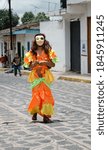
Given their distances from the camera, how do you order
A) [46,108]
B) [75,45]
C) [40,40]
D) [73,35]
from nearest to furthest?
[40,40] → [46,108] → [75,45] → [73,35]

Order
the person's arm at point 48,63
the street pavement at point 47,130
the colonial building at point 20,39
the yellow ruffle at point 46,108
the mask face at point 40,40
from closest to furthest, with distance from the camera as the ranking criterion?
1. the street pavement at point 47,130
2. the mask face at point 40,40
3. the person's arm at point 48,63
4. the yellow ruffle at point 46,108
5. the colonial building at point 20,39

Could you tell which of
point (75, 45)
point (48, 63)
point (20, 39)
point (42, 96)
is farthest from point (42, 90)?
point (20, 39)

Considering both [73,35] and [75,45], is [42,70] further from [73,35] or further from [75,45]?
[73,35]

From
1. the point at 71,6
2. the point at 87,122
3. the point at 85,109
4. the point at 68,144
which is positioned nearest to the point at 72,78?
the point at 71,6

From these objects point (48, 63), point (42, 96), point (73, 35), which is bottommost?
A: point (42, 96)

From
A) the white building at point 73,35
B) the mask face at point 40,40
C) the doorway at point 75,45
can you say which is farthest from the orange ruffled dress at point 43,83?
the doorway at point 75,45

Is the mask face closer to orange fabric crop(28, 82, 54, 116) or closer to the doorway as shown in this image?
orange fabric crop(28, 82, 54, 116)

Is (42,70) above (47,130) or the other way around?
above

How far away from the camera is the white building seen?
28750 millimetres

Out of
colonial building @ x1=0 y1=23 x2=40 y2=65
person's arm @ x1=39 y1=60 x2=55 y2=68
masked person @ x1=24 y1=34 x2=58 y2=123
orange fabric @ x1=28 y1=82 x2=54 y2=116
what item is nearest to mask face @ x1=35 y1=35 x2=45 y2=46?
masked person @ x1=24 y1=34 x2=58 y2=123

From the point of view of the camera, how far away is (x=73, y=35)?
32125mm

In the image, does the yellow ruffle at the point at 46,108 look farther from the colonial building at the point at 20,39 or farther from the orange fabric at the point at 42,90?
the colonial building at the point at 20,39

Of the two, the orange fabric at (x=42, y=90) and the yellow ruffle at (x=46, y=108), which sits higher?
the orange fabric at (x=42, y=90)

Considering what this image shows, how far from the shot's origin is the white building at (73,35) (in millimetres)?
28750
